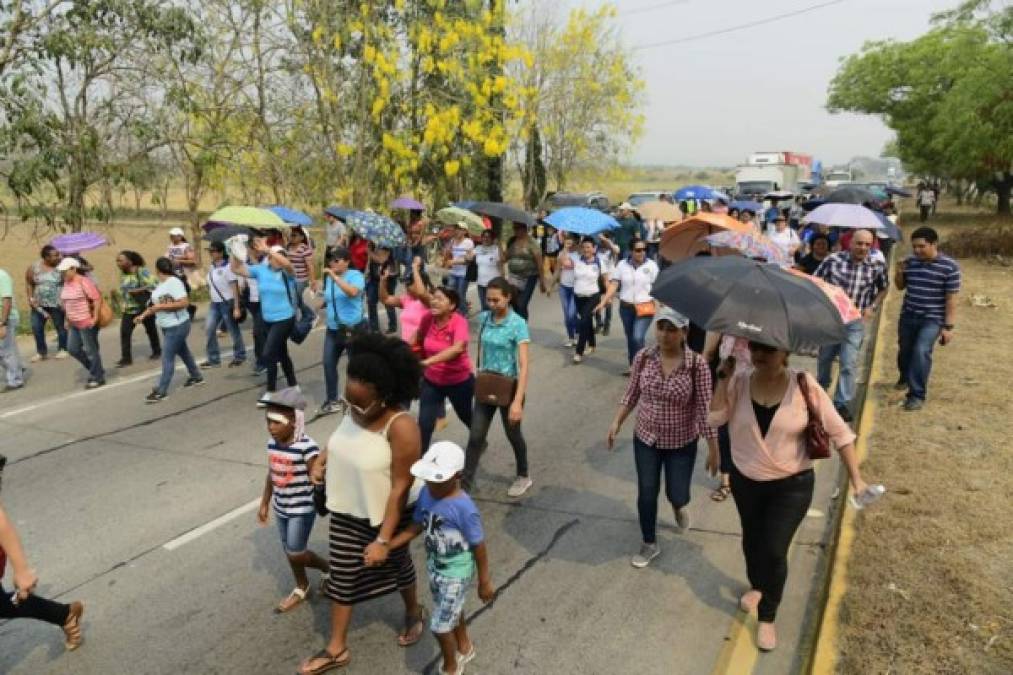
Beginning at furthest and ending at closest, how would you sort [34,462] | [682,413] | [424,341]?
[34,462] < [424,341] < [682,413]

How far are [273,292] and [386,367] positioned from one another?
177 inches

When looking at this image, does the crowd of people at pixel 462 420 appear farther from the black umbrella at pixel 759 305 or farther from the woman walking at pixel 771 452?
the black umbrella at pixel 759 305

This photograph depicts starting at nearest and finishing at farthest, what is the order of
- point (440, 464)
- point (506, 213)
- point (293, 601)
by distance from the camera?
point (440, 464)
point (293, 601)
point (506, 213)

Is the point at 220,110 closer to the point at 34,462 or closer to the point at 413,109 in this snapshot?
the point at 413,109

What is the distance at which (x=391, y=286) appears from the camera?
1203 centimetres

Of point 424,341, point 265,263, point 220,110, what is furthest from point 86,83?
point 424,341

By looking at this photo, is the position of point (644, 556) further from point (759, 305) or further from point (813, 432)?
point (759, 305)

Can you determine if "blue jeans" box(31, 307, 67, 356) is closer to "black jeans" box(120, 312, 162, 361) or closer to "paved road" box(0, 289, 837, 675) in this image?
"black jeans" box(120, 312, 162, 361)

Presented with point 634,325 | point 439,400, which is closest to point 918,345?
point 634,325

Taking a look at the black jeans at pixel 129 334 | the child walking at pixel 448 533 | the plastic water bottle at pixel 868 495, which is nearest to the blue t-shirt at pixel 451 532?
the child walking at pixel 448 533

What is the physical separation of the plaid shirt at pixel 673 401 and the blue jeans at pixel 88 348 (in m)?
7.15

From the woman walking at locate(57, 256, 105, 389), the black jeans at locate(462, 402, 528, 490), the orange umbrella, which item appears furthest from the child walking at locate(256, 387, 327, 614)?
the woman walking at locate(57, 256, 105, 389)

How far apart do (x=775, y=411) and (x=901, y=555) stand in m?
1.78

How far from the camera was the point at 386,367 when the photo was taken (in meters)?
3.51
